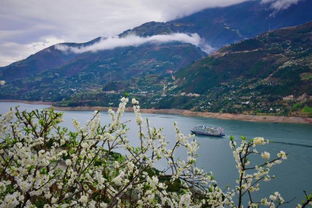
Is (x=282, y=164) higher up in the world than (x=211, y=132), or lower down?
lower down

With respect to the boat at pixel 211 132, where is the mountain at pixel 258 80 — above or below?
above

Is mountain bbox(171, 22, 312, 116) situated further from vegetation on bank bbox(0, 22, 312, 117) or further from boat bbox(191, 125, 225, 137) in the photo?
boat bbox(191, 125, 225, 137)

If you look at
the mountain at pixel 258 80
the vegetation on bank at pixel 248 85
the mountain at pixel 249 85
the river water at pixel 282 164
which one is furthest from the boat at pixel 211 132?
the mountain at pixel 258 80

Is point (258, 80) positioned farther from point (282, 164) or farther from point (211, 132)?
point (282, 164)

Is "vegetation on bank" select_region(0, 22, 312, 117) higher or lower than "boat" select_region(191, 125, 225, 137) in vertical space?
higher

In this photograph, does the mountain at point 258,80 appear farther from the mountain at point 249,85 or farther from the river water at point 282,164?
the river water at point 282,164

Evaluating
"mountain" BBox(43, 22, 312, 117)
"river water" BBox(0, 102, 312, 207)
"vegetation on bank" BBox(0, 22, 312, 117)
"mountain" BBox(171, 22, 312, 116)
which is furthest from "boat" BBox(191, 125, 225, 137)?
"mountain" BBox(171, 22, 312, 116)

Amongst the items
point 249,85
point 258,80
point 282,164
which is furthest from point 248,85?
point 282,164

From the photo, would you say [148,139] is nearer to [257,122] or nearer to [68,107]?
[257,122]

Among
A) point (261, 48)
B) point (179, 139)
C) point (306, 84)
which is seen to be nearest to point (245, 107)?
point (306, 84)
